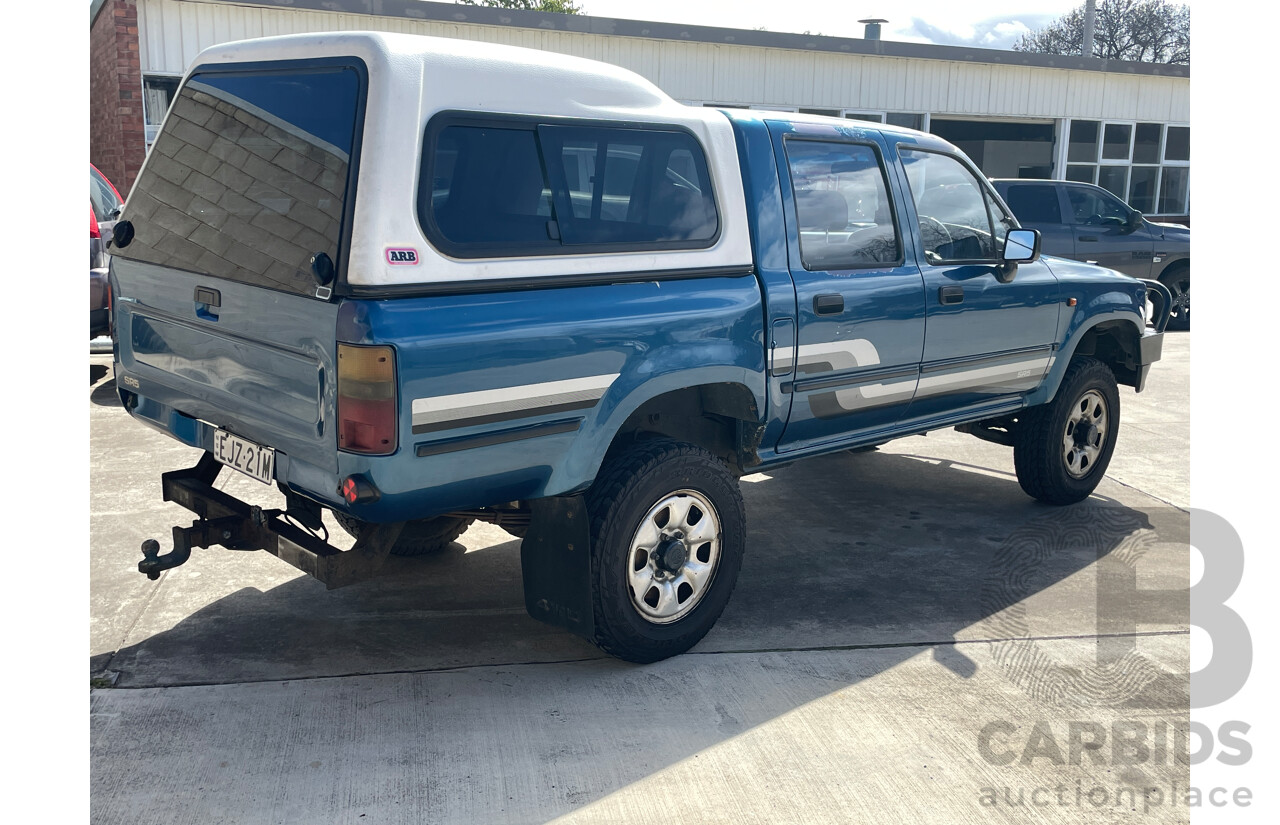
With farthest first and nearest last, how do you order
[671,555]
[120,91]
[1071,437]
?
[120,91] < [1071,437] < [671,555]

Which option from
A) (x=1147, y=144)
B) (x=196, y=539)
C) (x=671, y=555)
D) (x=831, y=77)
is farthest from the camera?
(x=1147, y=144)

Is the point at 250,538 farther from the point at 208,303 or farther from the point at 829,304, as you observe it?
the point at 829,304

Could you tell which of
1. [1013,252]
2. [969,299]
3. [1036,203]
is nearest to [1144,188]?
[1036,203]

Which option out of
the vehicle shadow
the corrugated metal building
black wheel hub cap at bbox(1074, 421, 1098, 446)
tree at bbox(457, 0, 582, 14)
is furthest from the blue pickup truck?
tree at bbox(457, 0, 582, 14)

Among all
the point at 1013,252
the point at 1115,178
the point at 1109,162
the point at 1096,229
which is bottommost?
the point at 1013,252

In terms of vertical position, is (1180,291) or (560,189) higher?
(560,189)

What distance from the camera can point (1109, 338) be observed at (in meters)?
6.61

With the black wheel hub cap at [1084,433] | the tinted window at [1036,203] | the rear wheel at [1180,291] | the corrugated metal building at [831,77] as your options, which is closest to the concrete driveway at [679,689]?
the black wheel hub cap at [1084,433]

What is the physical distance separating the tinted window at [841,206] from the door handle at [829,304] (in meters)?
0.13

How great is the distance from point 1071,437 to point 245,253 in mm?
4714

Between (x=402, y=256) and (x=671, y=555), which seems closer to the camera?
(x=402, y=256)

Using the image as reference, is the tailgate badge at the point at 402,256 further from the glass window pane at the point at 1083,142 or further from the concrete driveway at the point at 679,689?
the glass window pane at the point at 1083,142

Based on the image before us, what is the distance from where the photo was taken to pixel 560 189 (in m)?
3.79

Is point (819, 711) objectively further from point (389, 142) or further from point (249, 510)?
point (389, 142)
